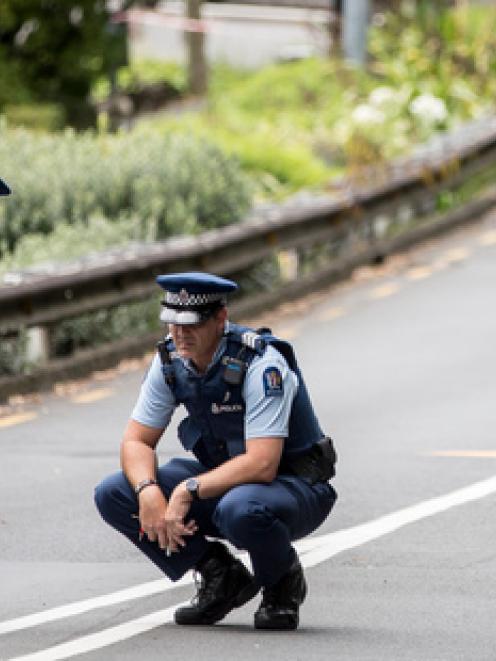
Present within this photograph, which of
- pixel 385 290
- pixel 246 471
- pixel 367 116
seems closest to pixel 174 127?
pixel 367 116

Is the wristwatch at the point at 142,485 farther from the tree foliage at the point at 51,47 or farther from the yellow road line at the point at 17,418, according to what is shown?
the tree foliage at the point at 51,47

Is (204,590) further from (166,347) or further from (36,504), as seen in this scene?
(36,504)

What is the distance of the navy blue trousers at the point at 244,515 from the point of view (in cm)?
755

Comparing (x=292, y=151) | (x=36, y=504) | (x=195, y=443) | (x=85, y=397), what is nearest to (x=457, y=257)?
(x=292, y=151)

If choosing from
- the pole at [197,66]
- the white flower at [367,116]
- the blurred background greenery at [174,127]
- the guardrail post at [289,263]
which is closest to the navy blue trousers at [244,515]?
the blurred background greenery at [174,127]

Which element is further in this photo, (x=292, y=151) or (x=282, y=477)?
(x=292, y=151)

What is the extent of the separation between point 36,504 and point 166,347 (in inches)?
122

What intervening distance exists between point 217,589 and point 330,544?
5.67 feet

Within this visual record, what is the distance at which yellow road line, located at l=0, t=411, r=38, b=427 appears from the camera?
1327cm

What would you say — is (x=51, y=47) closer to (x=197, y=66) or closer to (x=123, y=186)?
(x=197, y=66)

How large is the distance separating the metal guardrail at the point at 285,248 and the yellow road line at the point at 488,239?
1.24ft

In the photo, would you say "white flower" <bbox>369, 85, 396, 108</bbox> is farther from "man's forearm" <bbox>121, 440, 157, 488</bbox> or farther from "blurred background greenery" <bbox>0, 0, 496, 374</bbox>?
"man's forearm" <bbox>121, 440, 157, 488</bbox>

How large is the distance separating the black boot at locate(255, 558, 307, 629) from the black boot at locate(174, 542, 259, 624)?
0.13 m

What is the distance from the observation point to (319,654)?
745 centimetres
